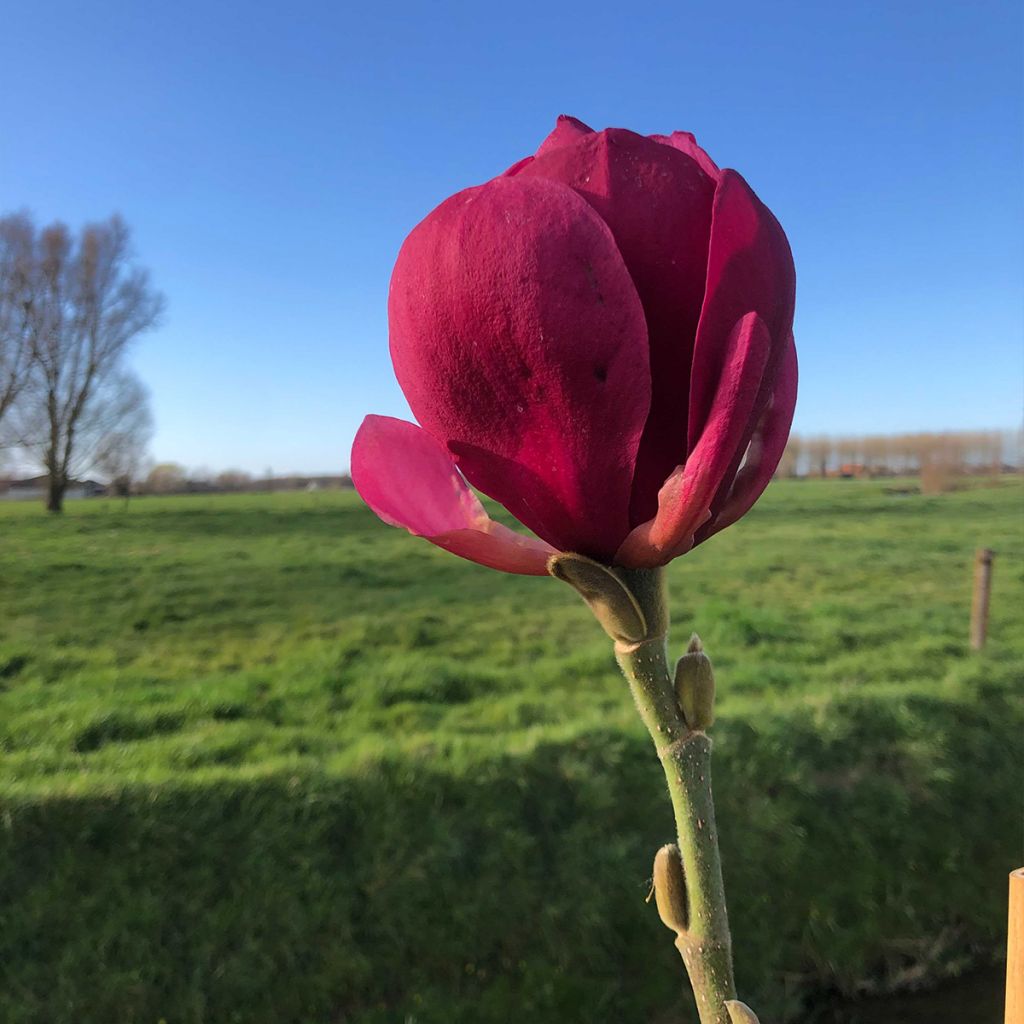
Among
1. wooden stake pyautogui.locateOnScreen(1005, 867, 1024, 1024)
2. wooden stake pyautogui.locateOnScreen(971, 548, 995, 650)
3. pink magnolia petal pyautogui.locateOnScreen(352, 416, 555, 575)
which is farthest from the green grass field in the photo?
pink magnolia petal pyautogui.locateOnScreen(352, 416, 555, 575)

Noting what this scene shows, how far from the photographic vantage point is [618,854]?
2564 mm

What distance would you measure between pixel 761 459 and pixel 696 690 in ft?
0.23

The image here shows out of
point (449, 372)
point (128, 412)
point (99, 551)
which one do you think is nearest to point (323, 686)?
point (99, 551)

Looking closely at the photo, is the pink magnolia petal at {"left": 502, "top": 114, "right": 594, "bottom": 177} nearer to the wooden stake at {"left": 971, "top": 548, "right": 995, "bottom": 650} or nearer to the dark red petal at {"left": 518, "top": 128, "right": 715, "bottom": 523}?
the dark red petal at {"left": 518, "top": 128, "right": 715, "bottom": 523}

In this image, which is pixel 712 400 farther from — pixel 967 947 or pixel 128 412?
pixel 128 412

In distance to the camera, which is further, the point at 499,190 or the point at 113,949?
the point at 113,949

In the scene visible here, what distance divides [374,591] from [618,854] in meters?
3.09

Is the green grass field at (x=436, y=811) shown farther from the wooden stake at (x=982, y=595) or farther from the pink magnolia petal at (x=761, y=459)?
the pink magnolia petal at (x=761, y=459)

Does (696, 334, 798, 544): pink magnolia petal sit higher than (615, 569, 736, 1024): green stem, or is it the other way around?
(696, 334, 798, 544): pink magnolia petal

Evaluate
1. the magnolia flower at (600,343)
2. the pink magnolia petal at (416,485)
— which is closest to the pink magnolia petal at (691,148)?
the magnolia flower at (600,343)

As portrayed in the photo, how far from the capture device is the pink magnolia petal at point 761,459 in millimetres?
242

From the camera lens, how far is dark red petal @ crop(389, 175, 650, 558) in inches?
8.2

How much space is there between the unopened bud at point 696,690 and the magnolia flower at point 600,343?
0.03 m

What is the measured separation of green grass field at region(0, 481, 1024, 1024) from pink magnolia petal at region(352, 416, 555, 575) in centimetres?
234
